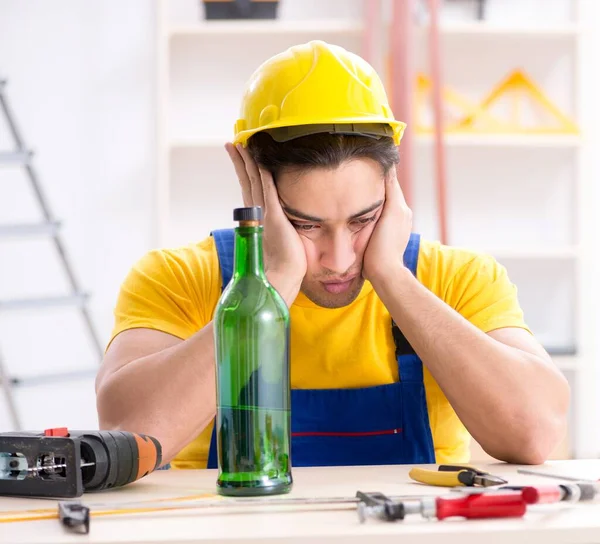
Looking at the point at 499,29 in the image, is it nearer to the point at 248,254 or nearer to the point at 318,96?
the point at 318,96

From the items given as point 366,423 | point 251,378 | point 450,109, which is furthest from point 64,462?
point 450,109

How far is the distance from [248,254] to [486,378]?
2.05 ft

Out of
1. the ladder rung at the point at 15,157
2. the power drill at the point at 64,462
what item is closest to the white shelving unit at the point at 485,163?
the ladder rung at the point at 15,157

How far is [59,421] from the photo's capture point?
12.3ft

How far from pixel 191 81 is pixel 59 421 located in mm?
1395

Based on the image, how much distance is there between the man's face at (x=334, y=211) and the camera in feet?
5.28

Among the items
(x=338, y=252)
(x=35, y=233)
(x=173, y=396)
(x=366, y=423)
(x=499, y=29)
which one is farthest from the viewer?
(x=499, y=29)

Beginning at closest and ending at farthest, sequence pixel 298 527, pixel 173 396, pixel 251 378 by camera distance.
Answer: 1. pixel 298 527
2. pixel 251 378
3. pixel 173 396

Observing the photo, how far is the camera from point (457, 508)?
0.91 m

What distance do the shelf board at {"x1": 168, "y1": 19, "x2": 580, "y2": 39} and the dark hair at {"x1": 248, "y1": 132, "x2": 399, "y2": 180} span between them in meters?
1.92

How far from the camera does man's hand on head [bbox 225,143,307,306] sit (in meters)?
1.62

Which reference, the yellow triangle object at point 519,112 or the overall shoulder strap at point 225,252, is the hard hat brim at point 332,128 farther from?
the yellow triangle object at point 519,112

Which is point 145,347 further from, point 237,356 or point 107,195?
point 107,195

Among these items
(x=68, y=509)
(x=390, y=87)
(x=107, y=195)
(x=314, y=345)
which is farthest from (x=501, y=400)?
(x=107, y=195)
